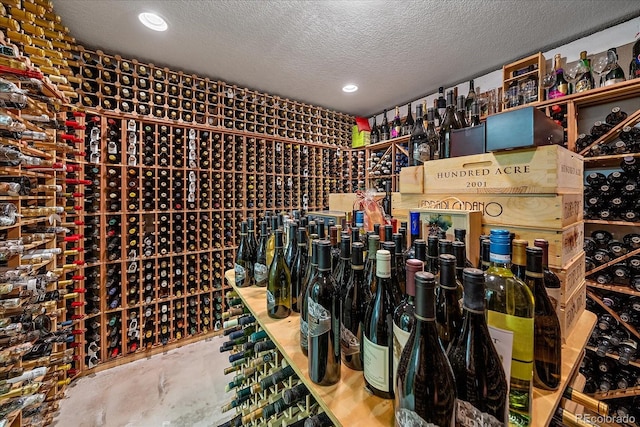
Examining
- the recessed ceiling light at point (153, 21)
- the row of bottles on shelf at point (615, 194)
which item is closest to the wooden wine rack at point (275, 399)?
the recessed ceiling light at point (153, 21)

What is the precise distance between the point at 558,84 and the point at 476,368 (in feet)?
7.69

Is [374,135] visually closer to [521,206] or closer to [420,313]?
[521,206]

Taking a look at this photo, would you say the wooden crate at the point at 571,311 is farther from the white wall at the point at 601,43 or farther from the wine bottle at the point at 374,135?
the wine bottle at the point at 374,135

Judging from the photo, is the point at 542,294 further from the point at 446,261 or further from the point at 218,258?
the point at 218,258

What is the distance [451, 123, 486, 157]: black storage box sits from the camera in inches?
35.1

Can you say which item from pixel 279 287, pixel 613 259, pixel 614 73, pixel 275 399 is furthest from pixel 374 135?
pixel 275 399

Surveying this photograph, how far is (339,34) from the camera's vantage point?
176 centimetres

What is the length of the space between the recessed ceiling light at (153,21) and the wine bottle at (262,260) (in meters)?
1.51

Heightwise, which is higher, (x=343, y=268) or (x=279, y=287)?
(x=343, y=268)

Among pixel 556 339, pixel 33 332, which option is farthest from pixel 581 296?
pixel 33 332

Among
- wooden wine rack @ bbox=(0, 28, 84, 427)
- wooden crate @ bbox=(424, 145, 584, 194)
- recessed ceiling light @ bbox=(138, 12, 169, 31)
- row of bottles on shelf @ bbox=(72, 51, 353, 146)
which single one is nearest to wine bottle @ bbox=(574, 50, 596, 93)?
wooden crate @ bbox=(424, 145, 584, 194)

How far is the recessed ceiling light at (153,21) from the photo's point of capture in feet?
5.20

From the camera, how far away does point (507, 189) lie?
2.57 ft

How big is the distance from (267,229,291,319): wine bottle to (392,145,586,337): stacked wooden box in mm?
640
